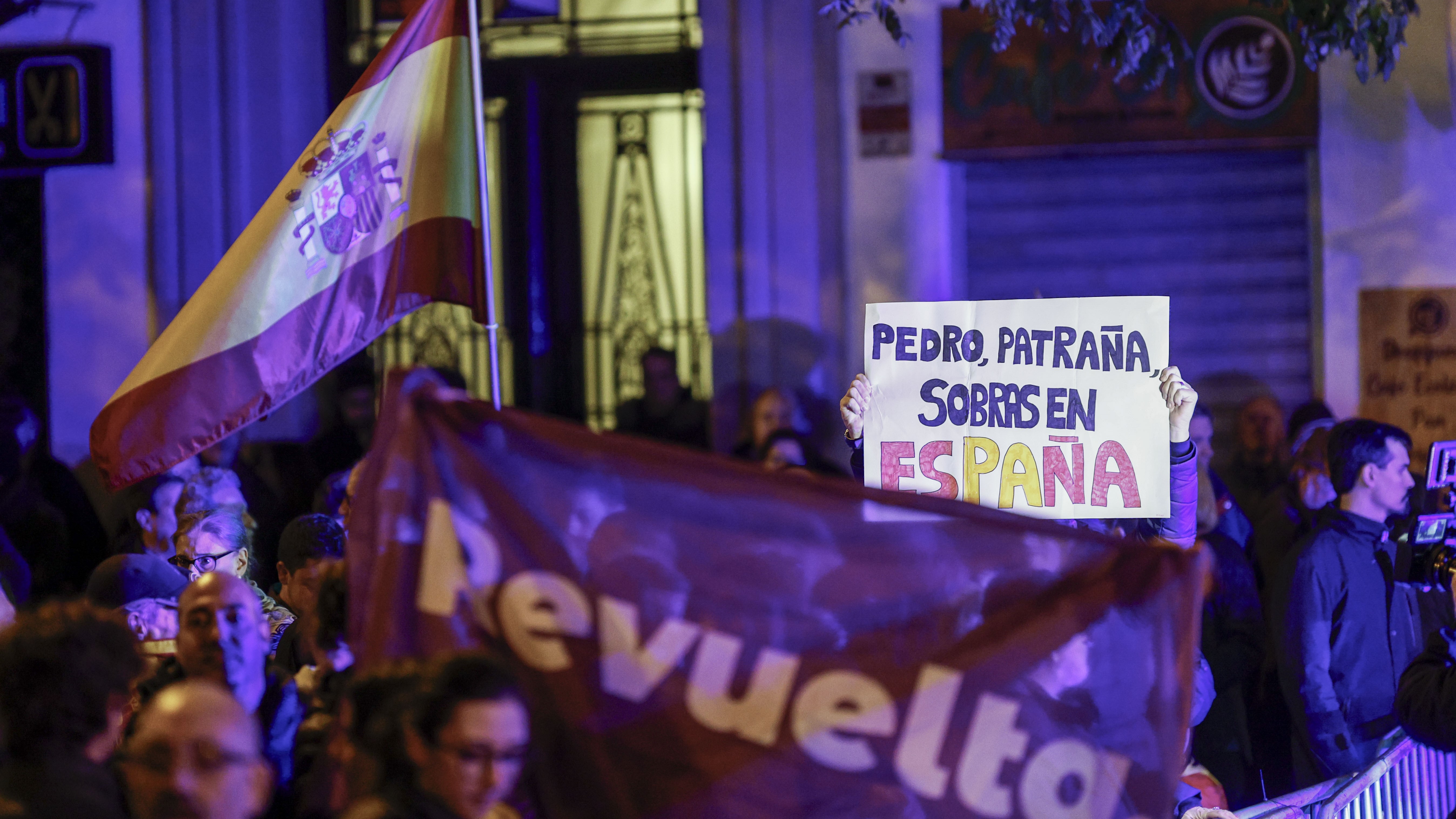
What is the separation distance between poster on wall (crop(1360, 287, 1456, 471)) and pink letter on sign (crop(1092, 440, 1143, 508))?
505 cm

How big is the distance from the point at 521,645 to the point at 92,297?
7.22 meters

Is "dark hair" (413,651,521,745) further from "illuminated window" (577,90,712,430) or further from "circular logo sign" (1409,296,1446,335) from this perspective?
"circular logo sign" (1409,296,1446,335)

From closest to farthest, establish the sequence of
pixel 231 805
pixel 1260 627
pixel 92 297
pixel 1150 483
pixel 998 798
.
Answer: pixel 231 805 < pixel 998 798 < pixel 1150 483 < pixel 1260 627 < pixel 92 297

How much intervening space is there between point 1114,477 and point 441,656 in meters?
2.23

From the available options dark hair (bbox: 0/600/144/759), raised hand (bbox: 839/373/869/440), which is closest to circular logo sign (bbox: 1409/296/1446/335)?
raised hand (bbox: 839/373/869/440)

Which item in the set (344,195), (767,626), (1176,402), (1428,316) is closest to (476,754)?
(767,626)

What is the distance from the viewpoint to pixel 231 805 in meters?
2.49

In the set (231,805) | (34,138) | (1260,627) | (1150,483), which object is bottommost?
(1260,627)

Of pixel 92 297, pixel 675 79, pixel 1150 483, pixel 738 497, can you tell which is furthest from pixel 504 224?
pixel 738 497

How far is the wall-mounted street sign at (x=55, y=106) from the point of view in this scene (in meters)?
8.98

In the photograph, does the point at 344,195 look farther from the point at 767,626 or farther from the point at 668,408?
the point at 668,408

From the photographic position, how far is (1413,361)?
8.41 meters

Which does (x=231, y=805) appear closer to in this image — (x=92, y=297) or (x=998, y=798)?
(x=998, y=798)

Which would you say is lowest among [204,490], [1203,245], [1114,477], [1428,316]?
[204,490]
